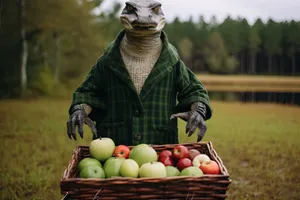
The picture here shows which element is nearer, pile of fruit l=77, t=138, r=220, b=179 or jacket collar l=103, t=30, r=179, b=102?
pile of fruit l=77, t=138, r=220, b=179

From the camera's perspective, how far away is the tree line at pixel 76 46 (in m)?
7.25

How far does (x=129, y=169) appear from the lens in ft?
6.35

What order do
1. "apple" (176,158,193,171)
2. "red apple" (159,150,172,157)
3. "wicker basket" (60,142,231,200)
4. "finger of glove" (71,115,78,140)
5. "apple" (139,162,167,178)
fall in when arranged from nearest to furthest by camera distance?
"wicker basket" (60,142,231,200) → "apple" (139,162,167,178) → "apple" (176,158,193,171) → "red apple" (159,150,172,157) → "finger of glove" (71,115,78,140)

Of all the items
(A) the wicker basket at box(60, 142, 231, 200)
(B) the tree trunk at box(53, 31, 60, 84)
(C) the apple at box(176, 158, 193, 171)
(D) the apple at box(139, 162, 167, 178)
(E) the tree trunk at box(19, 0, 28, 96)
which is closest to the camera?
(A) the wicker basket at box(60, 142, 231, 200)

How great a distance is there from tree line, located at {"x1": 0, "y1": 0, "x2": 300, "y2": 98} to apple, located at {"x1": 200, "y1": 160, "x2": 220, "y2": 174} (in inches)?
169

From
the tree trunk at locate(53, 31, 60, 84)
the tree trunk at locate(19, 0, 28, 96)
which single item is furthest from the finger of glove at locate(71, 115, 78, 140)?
the tree trunk at locate(53, 31, 60, 84)

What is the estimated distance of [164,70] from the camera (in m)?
2.50

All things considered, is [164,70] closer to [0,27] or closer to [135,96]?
[135,96]

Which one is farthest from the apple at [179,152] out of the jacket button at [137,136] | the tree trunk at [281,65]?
the tree trunk at [281,65]

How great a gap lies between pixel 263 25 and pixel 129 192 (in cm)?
602

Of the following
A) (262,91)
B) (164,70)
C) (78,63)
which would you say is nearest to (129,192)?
(164,70)

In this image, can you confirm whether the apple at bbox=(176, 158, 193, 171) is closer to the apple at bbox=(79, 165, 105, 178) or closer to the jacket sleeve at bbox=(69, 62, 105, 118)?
the apple at bbox=(79, 165, 105, 178)

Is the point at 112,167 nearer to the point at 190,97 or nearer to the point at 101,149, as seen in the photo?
the point at 101,149

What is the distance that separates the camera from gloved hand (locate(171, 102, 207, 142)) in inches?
90.7
